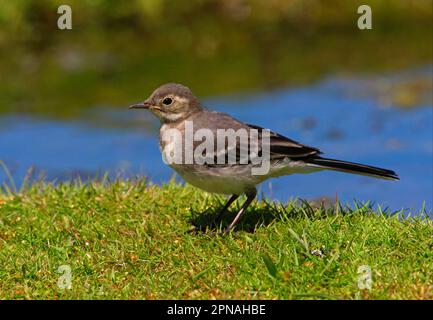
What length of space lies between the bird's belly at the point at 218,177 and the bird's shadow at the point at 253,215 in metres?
0.40

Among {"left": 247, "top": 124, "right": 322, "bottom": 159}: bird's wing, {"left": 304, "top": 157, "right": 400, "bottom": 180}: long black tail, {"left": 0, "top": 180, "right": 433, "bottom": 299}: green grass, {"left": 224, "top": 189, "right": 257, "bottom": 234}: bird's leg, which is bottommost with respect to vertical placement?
{"left": 0, "top": 180, "right": 433, "bottom": 299}: green grass

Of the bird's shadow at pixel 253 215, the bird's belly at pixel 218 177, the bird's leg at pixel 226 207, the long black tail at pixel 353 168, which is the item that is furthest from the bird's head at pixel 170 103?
the long black tail at pixel 353 168

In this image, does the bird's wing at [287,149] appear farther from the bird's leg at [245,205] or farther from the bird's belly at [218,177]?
the bird's leg at [245,205]

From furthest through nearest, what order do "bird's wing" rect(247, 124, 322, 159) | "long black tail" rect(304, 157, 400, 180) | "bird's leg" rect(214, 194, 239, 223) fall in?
"bird's leg" rect(214, 194, 239, 223) → "long black tail" rect(304, 157, 400, 180) → "bird's wing" rect(247, 124, 322, 159)

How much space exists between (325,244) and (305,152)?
125cm

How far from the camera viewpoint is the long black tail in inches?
359

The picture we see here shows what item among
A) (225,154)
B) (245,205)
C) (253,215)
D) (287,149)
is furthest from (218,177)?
(253,215)

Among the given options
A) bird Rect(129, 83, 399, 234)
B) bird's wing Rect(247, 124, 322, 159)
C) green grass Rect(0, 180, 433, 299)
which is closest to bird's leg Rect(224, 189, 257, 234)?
bird Rect(129, 83, 399, 234)

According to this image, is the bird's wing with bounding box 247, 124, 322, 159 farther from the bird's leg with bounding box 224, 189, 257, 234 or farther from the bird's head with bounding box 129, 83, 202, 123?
the bird's head with bounding box 129, 83, 202, 123

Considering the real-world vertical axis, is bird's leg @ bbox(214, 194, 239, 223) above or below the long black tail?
below

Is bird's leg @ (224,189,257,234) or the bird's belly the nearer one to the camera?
the bird's belly

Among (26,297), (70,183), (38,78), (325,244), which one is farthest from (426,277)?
(38,78)
